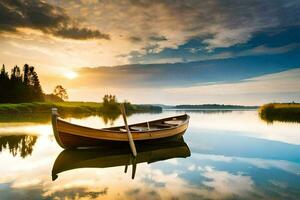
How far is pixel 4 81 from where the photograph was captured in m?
68.8

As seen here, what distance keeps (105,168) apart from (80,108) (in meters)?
63.9

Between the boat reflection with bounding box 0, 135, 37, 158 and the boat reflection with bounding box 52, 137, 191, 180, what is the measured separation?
2057mm

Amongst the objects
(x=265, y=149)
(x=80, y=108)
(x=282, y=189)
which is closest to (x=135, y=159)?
(x=282, y=189)

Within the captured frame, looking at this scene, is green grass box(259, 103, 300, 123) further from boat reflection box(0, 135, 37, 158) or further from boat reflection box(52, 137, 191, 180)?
boat reflection box(0, 135, 37, 158)

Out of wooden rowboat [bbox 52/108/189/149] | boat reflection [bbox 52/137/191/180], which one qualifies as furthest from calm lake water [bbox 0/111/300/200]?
wooden rowboat [bbox 52/108/189/149]

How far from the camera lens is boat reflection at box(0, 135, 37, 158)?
49.4 ft

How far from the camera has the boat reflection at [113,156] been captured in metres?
12.7

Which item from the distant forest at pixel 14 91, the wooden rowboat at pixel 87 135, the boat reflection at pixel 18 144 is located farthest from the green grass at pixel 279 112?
the distant forest at pixel 14 91

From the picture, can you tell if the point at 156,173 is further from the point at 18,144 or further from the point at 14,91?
the point at 14,91

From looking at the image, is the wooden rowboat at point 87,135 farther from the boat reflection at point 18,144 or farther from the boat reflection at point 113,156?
the boat reflection at point 18,144

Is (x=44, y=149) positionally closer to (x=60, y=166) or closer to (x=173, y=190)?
(x=60, y=166)

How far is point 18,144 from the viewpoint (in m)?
17.2

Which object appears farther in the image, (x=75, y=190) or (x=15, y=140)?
(x=15, y=140)

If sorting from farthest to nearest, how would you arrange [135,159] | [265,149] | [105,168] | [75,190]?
[265,149]
[135,159]
[105,168]
[75,190]
